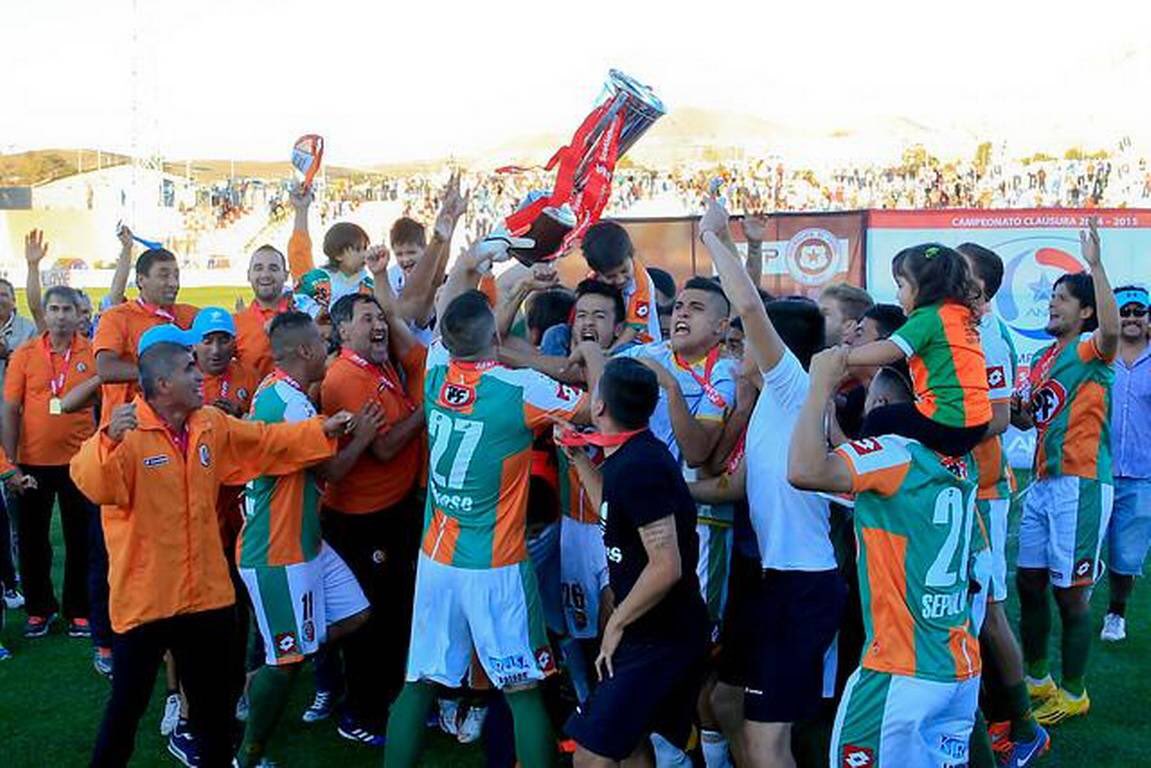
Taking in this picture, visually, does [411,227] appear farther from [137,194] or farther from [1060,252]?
[137,194]

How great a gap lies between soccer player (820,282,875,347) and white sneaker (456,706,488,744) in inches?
102

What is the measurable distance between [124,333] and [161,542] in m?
2.33

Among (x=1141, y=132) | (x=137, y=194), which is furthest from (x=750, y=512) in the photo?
(x=1141, y=132)

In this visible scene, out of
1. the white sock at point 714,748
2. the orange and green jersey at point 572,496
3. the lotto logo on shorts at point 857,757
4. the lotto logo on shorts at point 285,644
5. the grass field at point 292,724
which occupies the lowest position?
the grass field at point 292,724

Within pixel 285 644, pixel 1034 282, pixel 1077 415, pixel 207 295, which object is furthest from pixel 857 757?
pixel 207 295

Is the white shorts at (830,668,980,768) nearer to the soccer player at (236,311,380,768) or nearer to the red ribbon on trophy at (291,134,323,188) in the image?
the soccer player at (236,311,380,768)

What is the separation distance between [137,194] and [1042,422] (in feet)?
165

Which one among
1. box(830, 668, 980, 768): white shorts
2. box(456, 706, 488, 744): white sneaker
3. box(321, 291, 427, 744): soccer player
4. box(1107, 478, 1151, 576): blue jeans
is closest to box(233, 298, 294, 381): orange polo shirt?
box(321, 291, 427, 744): soccer player

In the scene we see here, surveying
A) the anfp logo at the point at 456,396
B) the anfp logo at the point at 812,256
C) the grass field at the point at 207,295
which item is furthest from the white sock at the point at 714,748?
the grass field at the point at 207,295

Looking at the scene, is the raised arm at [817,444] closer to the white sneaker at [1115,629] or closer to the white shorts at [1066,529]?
the white shorts at [1066,529]

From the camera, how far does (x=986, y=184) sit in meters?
32.6

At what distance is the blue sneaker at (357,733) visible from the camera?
5801 millimetres

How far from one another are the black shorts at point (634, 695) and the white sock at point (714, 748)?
0.89m

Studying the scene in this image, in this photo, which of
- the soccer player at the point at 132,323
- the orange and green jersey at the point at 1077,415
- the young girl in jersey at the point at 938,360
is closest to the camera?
the young girl in jersey at the point at 938,360
